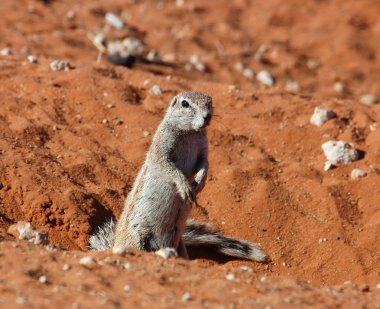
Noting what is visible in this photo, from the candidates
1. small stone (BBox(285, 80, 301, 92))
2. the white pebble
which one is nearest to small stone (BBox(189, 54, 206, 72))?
small stone (BBox(285, 80, 301, 92))

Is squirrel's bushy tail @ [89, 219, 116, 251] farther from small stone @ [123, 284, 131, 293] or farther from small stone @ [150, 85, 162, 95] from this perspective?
small stone @ [150, 85, 162, 95]

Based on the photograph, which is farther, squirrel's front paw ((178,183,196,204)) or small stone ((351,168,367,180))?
small stone ((351,168,367,180))

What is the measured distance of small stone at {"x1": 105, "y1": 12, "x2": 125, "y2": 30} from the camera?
37.4 ft

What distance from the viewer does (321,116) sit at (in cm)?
749

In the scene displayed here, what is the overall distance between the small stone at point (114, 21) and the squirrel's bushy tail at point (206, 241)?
5.82m

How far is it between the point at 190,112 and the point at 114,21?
6278 millimetres

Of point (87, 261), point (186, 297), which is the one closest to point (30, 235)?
point (87, 261)

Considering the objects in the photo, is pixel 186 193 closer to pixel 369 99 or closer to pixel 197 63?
pixel 369 99

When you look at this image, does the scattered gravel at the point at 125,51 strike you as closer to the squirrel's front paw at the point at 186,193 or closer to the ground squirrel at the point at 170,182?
the ground squirrel at the point at 170,182

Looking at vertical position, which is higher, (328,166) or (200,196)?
(328,166)

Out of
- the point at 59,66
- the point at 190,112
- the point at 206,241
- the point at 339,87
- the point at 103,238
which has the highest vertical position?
the point at 190,112

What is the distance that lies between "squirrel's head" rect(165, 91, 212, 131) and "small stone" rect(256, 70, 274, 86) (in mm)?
5172

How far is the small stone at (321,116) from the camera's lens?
7488 mm

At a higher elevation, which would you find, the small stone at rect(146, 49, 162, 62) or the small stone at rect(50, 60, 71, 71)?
the small stone at rect(50, 60, 71, 71)
